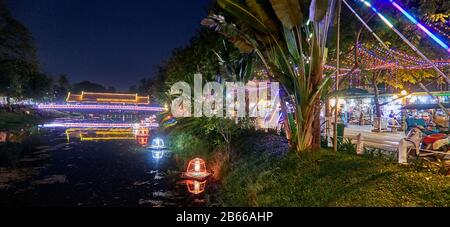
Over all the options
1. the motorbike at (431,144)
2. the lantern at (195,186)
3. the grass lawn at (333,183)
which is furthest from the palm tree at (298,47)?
the lantern at (195,186)

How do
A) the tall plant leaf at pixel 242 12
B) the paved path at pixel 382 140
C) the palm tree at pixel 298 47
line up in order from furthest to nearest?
→ the paved path at pixel 382 140 < the tall plant leaf at pixel 242 12 < the palm tree at pixel 298 47

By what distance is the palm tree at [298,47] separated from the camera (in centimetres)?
830

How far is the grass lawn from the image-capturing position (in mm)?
5684

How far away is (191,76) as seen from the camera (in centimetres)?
2159

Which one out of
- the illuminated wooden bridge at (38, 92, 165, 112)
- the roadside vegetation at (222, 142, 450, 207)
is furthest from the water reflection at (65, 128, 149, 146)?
the illuminated wooden bridge at (38, 92, 165, 112)

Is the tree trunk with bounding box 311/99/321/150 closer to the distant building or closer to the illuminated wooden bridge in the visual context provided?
the illuminated wooden bridge

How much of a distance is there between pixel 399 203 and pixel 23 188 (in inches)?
468

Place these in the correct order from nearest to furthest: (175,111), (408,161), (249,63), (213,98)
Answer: (408,161), (249,63), (213,98), (175,111)

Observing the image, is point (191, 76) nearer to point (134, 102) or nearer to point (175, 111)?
point (175, 111)

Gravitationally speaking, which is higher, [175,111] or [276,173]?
[175,111]

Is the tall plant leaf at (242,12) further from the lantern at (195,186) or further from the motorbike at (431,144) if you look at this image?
the lantern at (195,186)

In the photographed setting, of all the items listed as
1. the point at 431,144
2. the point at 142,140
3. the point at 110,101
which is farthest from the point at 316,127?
the point at 110,101
